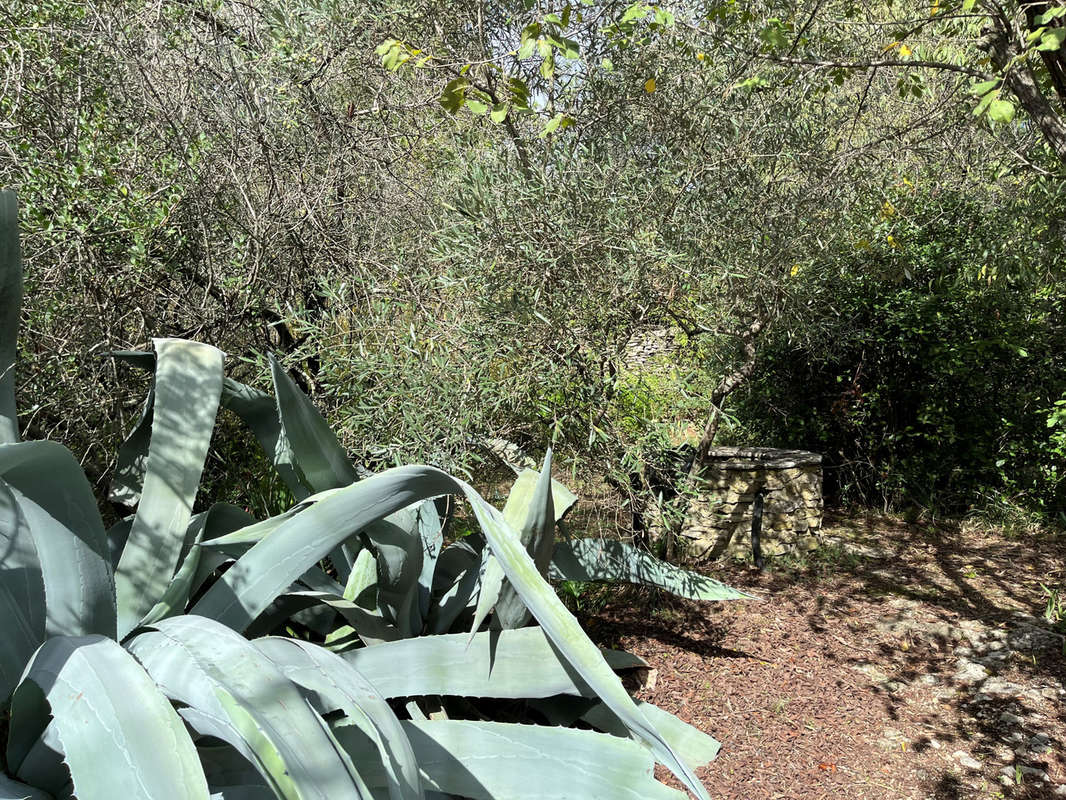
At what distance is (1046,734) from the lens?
3.71 metres

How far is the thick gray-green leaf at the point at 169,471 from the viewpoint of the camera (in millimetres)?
2230

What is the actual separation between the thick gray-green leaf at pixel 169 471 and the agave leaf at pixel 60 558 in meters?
0.21

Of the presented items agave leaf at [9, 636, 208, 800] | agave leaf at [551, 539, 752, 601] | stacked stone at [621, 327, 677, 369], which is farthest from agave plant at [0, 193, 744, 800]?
stacked stone at [621, 327, 677, 369]

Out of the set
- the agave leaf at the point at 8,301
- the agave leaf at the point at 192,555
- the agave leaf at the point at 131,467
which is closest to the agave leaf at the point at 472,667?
the agave leaf at the point at 192,555

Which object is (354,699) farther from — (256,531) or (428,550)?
(428,550)

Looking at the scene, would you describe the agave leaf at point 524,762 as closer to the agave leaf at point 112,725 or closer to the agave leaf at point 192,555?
the agave leaf at point 112,725

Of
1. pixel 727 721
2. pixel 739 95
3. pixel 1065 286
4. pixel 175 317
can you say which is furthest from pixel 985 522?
pixel 175 317

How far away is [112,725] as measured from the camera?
1.43 metres

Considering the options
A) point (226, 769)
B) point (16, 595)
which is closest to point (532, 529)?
point (226, 769)

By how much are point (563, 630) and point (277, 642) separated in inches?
26.4

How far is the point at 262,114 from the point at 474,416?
1.97 m

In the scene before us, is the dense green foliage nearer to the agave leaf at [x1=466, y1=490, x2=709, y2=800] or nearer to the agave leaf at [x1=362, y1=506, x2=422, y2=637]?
the agave leaf at [x1=362, y1=506, x2=422, y2=637]

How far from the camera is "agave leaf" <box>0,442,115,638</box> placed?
76.4 inches

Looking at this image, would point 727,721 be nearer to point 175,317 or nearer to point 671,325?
point 671,325
